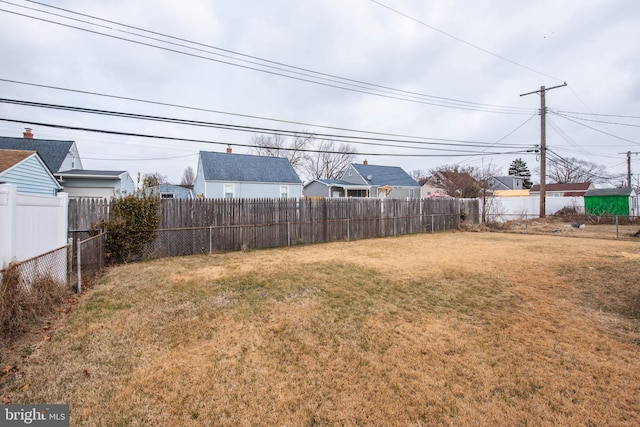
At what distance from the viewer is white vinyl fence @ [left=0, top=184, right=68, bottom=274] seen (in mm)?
4250

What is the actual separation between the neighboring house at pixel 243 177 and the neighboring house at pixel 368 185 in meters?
5.18

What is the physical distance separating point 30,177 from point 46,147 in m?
10.5

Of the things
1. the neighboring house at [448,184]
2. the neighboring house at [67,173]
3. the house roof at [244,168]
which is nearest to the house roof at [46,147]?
the neighboring house at [67,173]

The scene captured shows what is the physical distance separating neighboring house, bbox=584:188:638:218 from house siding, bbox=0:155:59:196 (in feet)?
114

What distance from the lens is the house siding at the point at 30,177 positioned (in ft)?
29.7

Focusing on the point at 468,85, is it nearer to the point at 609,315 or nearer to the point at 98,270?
the point at 609,315

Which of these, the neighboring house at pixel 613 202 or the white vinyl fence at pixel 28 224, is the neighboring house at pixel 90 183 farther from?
the neighboring house at pixel 613 202

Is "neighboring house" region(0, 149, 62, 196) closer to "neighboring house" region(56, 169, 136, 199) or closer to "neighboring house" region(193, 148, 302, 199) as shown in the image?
"neighboring house" region(56, 169, 136, 199)

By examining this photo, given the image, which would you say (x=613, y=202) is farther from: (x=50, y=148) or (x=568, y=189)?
(x=50, y=148)

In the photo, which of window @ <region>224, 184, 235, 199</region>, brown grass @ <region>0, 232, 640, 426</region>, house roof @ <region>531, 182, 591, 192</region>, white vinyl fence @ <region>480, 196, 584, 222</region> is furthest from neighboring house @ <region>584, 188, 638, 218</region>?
window @ <region>224, 184, 235, 199</region>

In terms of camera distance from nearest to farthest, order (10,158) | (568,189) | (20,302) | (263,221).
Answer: (20,302) < (10,158) < (263,221) < (568,189)

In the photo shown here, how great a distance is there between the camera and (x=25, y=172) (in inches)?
383

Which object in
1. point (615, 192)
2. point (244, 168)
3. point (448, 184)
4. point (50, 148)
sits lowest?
point (615, 192)

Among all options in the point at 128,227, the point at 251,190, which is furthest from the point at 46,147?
the point at 128,227
